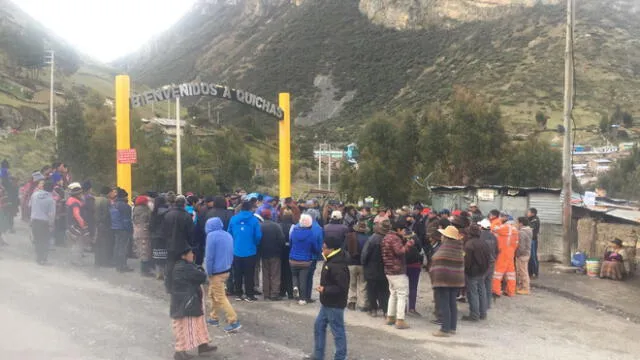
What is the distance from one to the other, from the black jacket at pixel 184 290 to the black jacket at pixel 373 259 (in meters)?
3.53

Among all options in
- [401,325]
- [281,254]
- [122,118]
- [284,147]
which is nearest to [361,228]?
[281,254]

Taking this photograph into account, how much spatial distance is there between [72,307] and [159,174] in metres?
28.3

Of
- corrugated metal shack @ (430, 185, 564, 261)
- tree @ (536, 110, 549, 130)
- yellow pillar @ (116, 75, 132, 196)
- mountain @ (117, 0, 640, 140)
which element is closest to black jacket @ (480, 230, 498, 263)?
corrugated metal shack @ (430, 185, 564, 261)

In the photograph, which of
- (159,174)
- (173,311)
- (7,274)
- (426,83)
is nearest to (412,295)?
(173,311)

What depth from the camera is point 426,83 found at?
3578 inches

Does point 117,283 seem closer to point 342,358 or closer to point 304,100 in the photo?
point 342,358

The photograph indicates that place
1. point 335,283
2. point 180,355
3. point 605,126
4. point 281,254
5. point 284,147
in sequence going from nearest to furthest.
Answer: point 180,355 → point 335,283 → point 281,254 → point 284,147 → point 605,126

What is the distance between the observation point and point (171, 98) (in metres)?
18.8

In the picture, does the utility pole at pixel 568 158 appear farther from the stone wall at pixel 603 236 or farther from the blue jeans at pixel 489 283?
the blue jeans at pixel 489 283

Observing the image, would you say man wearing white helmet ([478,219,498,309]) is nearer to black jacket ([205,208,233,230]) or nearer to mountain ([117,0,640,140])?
black jacket ([205,208,233,230])

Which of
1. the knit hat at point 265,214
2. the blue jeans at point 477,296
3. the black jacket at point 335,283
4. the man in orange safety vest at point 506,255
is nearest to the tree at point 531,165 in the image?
the man in orange safety vest at point 506,255

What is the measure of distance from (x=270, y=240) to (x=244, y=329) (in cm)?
215

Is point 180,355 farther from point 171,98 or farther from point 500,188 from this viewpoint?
point 500,188

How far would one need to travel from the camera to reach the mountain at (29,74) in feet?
166
